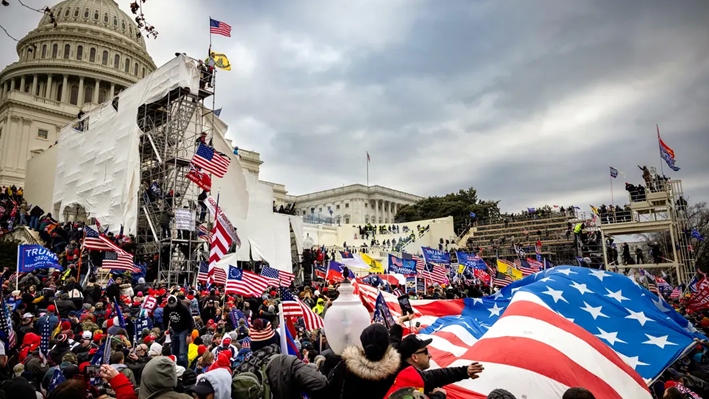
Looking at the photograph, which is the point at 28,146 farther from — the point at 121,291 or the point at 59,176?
the point at 121,291

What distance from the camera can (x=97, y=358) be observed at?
5793mm

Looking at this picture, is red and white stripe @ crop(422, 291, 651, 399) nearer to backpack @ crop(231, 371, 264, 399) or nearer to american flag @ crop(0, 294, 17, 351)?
backpack @ crop(231, 371, 264, 399)

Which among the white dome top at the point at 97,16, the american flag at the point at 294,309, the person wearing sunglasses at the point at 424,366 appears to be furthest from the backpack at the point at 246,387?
the white dome top at the point at 97,16

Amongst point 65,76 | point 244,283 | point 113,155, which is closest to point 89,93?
point 65,76

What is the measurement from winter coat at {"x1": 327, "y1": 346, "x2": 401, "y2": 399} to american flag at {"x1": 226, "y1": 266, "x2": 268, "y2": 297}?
28.0ft

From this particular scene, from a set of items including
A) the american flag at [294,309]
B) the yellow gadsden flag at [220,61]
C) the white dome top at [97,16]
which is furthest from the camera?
the white dome top at [97,16]

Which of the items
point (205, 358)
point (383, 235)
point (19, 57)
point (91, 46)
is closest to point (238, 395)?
point (205, 358)

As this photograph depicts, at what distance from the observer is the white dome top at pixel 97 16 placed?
6412 cm

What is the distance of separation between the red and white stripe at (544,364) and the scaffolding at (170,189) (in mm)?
16928

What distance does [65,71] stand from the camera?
59.8m

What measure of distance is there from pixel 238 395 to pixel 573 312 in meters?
6.64

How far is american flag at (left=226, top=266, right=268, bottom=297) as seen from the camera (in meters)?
11.1

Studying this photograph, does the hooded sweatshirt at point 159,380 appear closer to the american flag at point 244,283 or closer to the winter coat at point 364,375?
the winter coat at point 364,375

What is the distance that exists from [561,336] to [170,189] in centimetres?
2212
